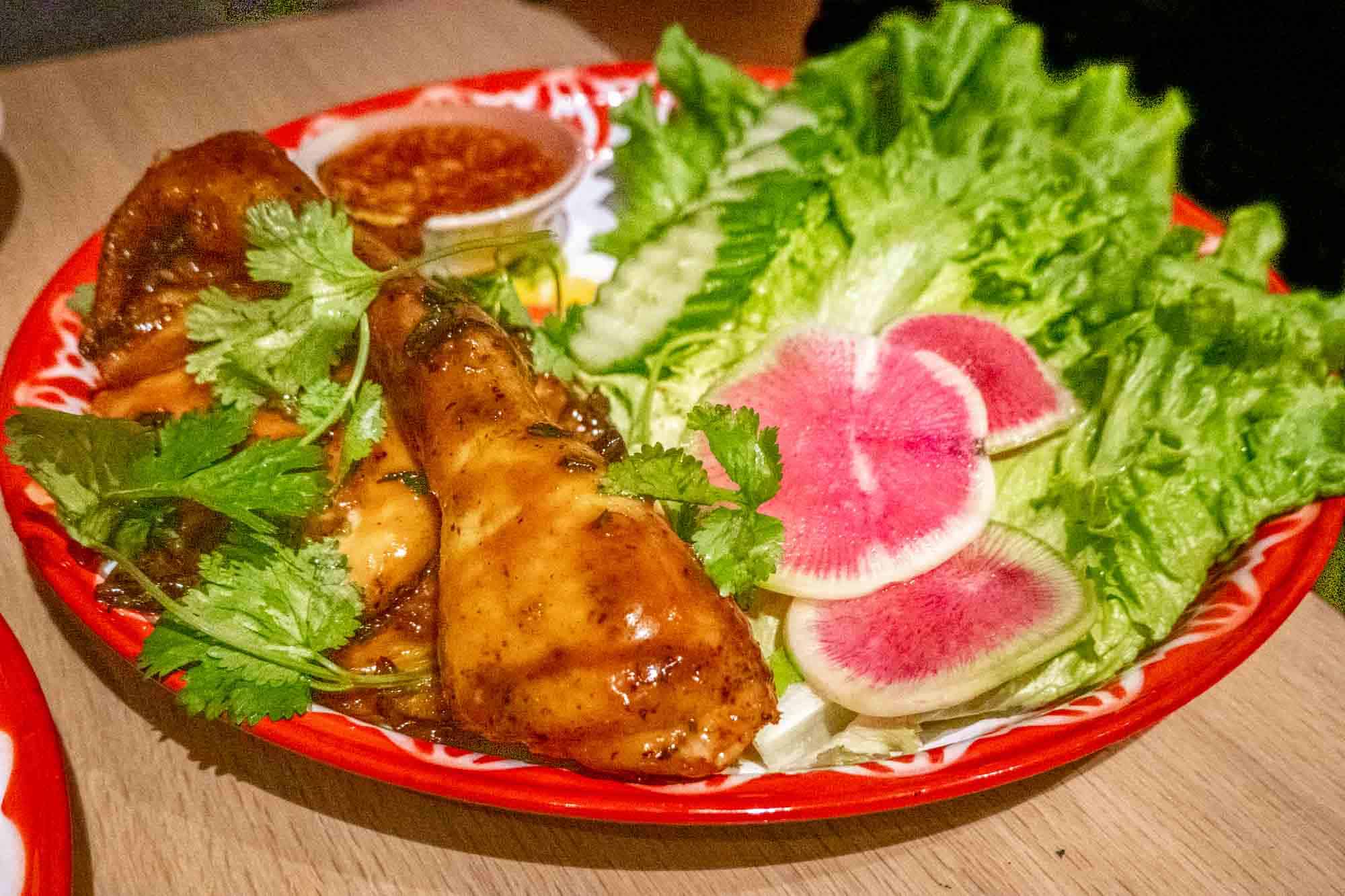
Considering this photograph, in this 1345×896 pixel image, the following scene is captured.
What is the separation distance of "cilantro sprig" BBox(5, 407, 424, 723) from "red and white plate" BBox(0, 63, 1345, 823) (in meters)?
0.09

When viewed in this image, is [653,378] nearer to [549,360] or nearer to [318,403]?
[549,360]

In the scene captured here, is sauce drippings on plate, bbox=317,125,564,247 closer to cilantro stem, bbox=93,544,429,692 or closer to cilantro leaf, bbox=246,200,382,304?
cilantro leaf, bbox=246,200,382,304

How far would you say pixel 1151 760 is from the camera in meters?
2.14

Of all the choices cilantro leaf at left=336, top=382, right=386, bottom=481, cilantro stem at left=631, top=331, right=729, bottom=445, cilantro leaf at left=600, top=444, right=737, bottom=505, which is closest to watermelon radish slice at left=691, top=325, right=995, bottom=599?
cilantro stem at left=631, top=331, right=729, bottom=445

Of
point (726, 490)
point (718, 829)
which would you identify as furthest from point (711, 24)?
point (718, 829)

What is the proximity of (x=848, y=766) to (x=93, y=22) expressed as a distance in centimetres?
766

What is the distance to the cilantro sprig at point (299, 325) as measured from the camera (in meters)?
2.29

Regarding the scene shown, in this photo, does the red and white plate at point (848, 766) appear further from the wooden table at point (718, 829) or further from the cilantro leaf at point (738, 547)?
the cilantro leaf at point (738, 547)

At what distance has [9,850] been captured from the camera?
1.53 meters

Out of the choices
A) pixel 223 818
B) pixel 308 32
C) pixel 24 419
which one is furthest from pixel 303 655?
pixel 308 32

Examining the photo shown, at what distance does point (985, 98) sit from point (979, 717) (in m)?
2.36

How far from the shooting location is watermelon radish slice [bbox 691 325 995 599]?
2.31 m

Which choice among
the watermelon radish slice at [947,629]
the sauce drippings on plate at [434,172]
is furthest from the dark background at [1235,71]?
the watermelon radish slice at [947,629]

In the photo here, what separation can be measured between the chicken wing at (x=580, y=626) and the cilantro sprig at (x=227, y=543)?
298mm
